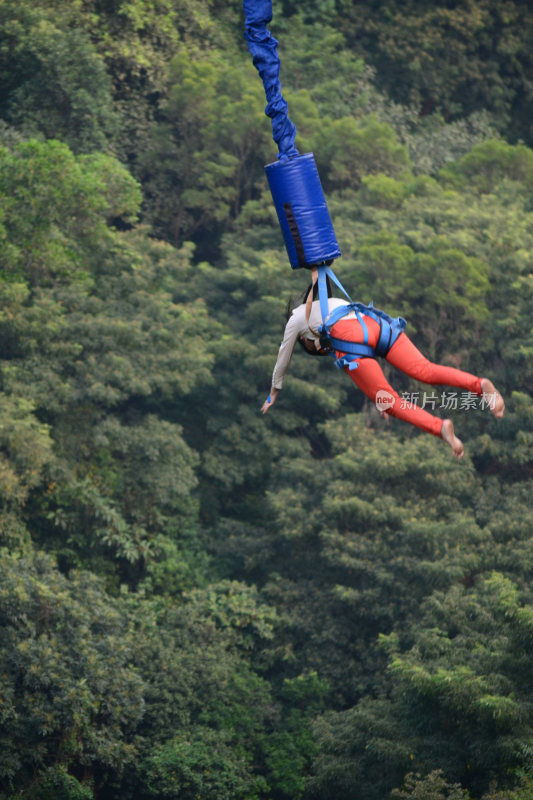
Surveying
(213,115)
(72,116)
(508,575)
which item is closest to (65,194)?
(72,116)

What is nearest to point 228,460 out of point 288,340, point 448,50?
point 448,50

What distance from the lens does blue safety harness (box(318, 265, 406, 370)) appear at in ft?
16.7

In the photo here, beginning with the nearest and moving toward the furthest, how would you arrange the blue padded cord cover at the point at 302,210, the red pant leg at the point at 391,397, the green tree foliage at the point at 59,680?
the red pant leg at the point at 391,397
the blue padded cord cover at the point at 302,210
the green tree foliage at the point at 59,680

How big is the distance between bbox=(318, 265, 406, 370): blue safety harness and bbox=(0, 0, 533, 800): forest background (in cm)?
572

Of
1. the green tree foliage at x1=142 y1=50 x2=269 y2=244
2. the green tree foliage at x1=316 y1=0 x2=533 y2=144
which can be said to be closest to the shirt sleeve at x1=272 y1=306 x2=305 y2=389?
the green tree foliage at x1=142 y1=50 x2=269 y2=244

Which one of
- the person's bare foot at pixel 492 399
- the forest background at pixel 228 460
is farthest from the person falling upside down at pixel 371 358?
the forest background at pixel 228 460

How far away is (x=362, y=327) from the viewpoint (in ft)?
16.7

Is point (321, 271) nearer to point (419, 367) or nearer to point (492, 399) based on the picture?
point (419, 367)

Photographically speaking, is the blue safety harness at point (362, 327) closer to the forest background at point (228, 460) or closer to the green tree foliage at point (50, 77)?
the forest background at point (228, 460)

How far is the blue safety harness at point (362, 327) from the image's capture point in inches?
200

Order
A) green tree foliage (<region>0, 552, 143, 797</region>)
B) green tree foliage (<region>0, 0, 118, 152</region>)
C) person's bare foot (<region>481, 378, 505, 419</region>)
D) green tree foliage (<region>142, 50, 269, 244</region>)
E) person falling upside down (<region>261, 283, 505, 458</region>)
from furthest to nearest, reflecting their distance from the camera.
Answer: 1. green tree foliage (<region>142, 50, 269, 244</region>)
2. green tree foliage (<region>0, 0, 118, 152</region>)
3. green tree foliage (<region>0, 552, 143, 797</region>)
4. person falling upside down (<region>261, 283, 505, 458</region>)
5. person's bare foot (<region>481, 378, 505, 419</region>)

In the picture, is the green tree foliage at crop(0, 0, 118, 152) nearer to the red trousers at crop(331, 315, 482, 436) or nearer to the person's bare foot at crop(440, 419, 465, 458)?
the red trousers at crop(331, 315, 482, 436)

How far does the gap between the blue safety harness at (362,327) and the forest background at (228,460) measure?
18.8ft

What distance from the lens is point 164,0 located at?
1964cm
